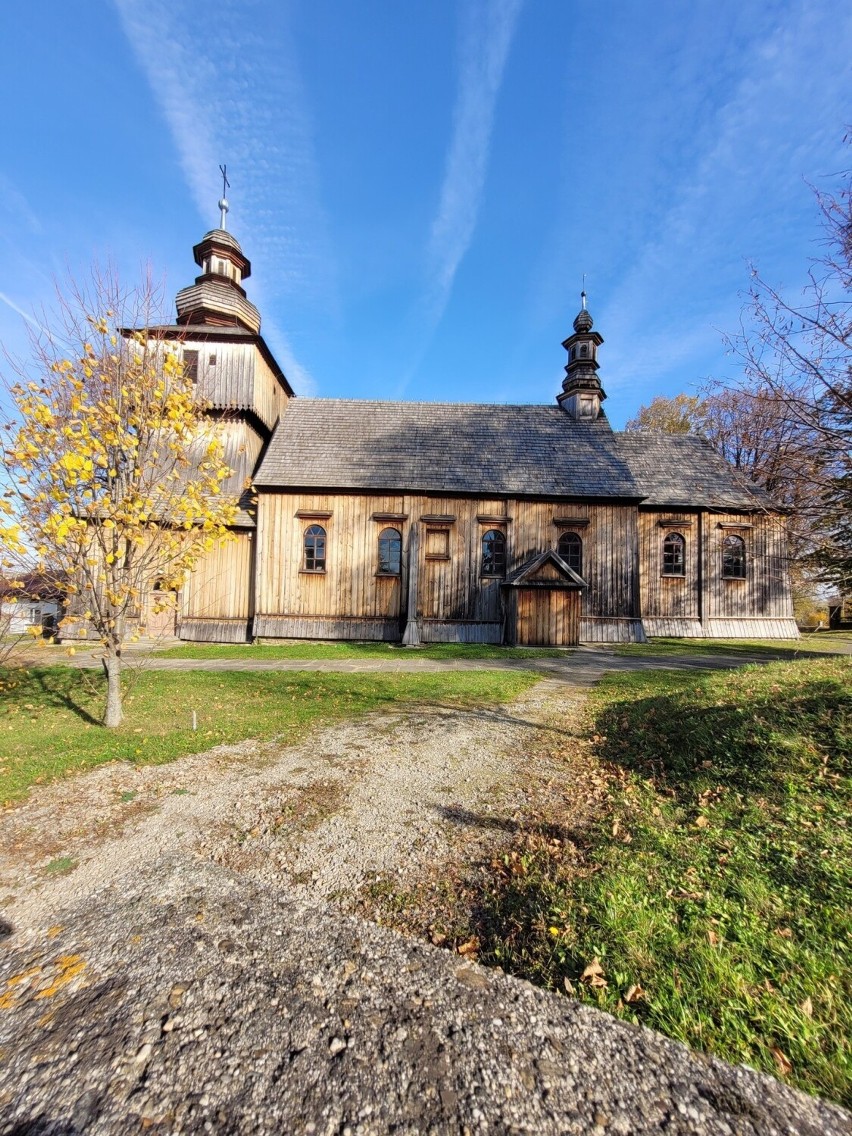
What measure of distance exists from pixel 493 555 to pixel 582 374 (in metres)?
10.4

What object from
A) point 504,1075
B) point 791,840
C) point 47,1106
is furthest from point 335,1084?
point 791,840

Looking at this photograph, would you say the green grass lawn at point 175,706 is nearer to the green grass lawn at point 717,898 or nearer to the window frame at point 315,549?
the green grass lawn at point 717,898

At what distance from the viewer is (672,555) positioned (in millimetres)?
20734

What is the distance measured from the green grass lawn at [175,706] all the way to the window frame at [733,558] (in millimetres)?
13967

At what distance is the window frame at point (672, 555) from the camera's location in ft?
67.7

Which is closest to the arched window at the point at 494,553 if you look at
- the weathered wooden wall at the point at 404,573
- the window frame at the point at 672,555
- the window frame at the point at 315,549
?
the weathered wooden wall at the point at 404,573

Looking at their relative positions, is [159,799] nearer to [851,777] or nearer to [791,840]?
[791,840]

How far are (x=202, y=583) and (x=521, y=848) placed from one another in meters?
17.3

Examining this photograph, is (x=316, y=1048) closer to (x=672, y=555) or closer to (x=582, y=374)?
(x=672, y=555)

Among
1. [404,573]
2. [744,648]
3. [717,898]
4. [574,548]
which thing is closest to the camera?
[717,898]

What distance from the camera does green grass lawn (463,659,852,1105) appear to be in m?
2.30

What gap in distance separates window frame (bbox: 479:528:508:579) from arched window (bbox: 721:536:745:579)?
9760 millimetres

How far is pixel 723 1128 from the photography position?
1.83 m

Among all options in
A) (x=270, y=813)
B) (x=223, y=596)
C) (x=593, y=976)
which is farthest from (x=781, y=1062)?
(x=223, y=596)
